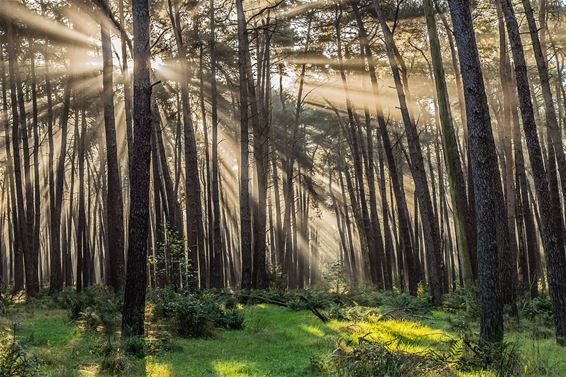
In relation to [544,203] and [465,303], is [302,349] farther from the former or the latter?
[465,303]

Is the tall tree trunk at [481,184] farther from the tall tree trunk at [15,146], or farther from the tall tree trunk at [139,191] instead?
the tall tree trunk at [15,146]

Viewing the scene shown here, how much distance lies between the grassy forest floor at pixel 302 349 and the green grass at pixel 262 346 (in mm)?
15

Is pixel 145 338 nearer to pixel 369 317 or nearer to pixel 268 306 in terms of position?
pixel 369 317

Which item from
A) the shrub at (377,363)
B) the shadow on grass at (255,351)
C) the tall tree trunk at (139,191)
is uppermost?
the tall tree trunk at (139,191)

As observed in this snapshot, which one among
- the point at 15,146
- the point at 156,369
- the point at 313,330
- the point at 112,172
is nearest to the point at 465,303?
the point at 313,330

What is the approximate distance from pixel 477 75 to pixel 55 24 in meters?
16.9

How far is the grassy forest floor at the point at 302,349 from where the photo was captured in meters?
6.23

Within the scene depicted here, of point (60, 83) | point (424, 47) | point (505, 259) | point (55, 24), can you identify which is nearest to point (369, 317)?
point (505, 259)

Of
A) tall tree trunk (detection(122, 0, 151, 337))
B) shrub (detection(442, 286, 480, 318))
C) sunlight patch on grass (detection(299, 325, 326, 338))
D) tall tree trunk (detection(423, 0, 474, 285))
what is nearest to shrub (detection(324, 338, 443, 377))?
sunlight patch on grass (detection(299, 325, 326, 338))

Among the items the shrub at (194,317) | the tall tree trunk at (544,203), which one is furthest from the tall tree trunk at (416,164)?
the shrub at (194,317)

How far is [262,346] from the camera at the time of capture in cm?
909

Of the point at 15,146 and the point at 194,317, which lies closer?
the point at 194,317

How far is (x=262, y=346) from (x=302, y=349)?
0.86m

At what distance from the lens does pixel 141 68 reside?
9531 mm
